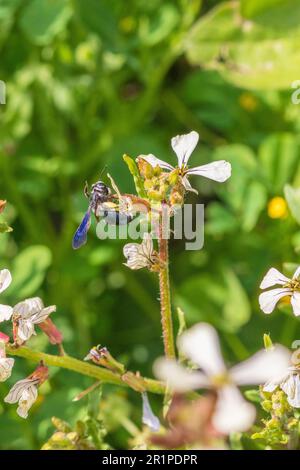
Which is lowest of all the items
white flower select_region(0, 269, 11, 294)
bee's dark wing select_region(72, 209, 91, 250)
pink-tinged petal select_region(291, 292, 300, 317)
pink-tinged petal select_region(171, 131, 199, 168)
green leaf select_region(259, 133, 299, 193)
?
pink-tinged petal select_region(291, 292, 300, 317)

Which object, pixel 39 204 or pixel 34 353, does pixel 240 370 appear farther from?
pixel 39 204

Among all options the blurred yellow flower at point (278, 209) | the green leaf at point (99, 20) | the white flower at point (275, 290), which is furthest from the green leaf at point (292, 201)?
the green leaf at point (99, 20)

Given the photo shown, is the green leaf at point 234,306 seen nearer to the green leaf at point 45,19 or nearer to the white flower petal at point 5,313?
the green leaf at point 45,19

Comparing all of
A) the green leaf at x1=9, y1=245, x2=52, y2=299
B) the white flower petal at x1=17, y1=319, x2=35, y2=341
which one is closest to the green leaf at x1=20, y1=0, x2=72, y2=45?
the green leaf at x1=9, y1=245, x2=52, y2=299

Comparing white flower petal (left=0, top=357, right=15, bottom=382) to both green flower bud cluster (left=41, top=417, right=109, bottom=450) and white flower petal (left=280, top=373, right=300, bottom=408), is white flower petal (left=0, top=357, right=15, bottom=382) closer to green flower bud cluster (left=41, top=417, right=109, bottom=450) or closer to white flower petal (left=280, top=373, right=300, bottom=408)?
green flower bud cluster (left=41, top=417, right=109, bottom=450)

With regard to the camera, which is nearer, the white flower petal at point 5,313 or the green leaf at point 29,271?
the white flower petal at point 5,313

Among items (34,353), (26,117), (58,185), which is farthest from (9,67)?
(34,353)

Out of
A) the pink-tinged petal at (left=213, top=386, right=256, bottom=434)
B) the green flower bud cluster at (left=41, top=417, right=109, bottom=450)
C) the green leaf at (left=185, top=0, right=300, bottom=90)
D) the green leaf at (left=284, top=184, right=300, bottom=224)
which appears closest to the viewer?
the pink-tinged petal at (left=213, top=386, right=256, bottom=434)

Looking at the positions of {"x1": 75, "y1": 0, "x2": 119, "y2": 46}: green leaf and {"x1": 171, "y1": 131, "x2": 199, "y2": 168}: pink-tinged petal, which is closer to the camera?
{"x1": 171, "y1": 131, "x2": 199, "y2": 168}: pink-tinged petal
